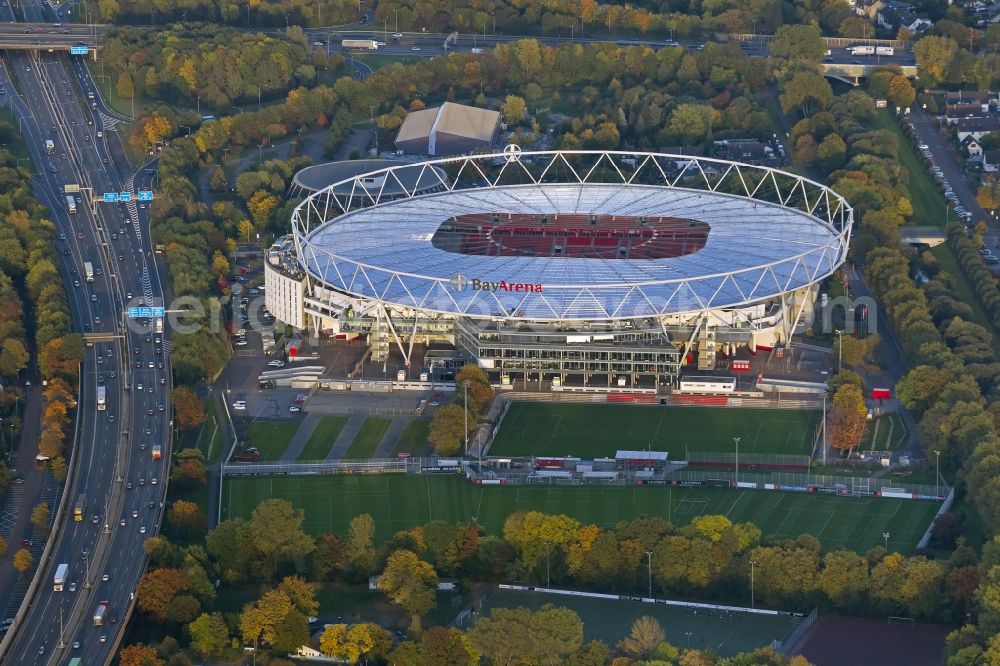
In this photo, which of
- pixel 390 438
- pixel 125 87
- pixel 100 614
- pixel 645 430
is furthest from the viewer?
pixel 125 87

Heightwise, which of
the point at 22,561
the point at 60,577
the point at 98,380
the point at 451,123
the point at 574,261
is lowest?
the point at 98,380

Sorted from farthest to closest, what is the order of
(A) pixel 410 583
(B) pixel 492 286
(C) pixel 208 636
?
(B) pixel 492 286, (A) pixel 410 583, (C) pixel 208 636

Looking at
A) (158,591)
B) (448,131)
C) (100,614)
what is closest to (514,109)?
(448,131)

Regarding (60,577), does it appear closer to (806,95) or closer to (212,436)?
(212,436)

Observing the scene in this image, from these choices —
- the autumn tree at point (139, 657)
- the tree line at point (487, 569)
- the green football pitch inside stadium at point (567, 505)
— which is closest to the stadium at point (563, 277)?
the green football pitch inside stadium at point (567, 505)

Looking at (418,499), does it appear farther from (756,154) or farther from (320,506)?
(756,154)

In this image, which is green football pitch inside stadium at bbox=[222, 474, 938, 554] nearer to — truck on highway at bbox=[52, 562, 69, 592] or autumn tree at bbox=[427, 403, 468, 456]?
autumn tree at bbox=[427, 403, 468, 456]
